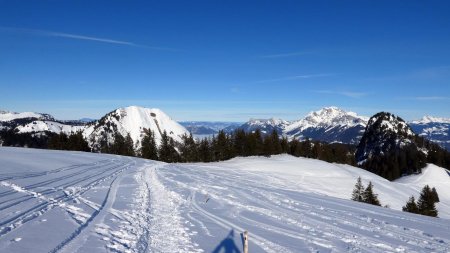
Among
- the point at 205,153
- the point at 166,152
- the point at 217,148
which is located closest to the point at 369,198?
the point at 217,148

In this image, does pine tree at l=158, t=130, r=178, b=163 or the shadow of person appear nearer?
the shadow of person

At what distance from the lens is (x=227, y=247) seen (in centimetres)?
1084

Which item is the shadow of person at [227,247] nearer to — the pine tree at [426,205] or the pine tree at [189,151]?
the pine tree at [426,205]

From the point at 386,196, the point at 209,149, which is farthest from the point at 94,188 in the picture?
the point at 209,149

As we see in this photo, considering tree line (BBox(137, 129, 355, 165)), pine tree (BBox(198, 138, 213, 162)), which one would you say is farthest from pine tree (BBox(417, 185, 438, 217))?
pine tree (BBox(198, 138, 213, 162))

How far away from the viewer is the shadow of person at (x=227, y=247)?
1050cm

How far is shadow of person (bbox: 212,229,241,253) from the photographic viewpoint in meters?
10.5

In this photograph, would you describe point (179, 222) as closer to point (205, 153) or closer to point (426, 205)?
point (426, 205)

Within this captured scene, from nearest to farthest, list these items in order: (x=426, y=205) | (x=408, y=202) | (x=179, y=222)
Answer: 1. (x=179, y=222)
2. (x=408, y=202)
3. (x=426, y=205)

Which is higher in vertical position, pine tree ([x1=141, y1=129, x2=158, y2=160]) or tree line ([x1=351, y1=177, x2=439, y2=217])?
pine tree ([x1=141, y1=129, x2=158, y2=160])

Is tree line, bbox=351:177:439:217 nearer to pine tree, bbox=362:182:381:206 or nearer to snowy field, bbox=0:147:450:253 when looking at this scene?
pine tree, bbox=362:182:381:206

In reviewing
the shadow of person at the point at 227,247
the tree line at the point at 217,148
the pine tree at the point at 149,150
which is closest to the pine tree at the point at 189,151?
the tree line at the point at 217,148

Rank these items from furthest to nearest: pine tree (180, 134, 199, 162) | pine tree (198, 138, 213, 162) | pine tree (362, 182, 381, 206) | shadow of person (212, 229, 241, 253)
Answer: pine tree (180, 134, 199, 162), pine tree (198, 138, 213, 162), pine tree (362, 182, 381, 206), shadow of person (212, 229, 241, 253)

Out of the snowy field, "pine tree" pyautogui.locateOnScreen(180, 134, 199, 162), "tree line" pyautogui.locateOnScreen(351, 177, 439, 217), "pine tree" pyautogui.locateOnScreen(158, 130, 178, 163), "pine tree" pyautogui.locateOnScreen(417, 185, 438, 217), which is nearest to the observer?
the snowy field
